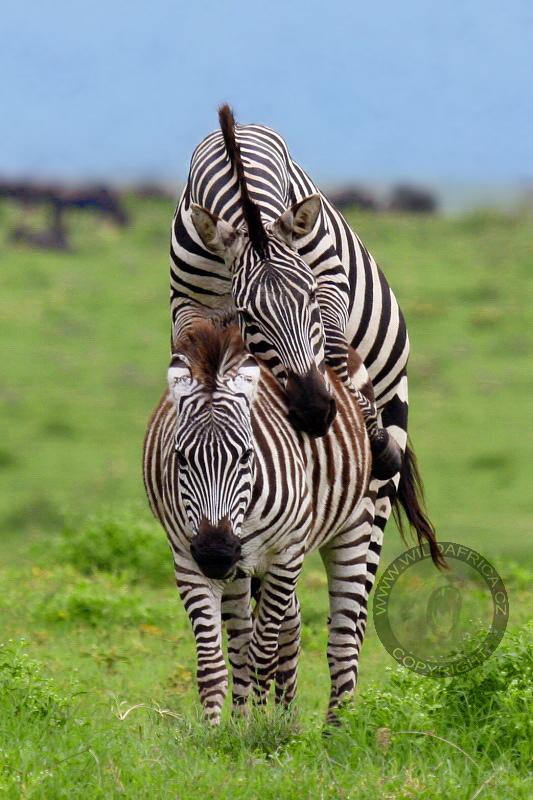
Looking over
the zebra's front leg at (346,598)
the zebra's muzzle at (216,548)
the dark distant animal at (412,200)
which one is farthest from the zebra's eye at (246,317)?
the dark distant animal at (412,200)

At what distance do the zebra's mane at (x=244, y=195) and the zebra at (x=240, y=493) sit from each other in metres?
0.36

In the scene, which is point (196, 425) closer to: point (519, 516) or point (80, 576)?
point (80, 576)

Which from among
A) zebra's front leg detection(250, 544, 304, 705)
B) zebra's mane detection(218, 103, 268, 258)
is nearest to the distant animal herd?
zebra's mane detection(218, 103, 268, 258)

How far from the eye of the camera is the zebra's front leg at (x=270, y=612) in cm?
541

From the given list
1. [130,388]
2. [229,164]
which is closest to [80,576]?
[229,164]

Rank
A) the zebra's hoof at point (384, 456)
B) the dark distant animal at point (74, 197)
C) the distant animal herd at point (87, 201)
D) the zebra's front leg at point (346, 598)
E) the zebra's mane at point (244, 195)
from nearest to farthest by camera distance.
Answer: the zebra's mane at point (244, 195), the zebra's front leg at point (346, 598), the zebra's hoof at point (384, 456), the distant animal herd at point (87, 201), the dark distant animal at point (74, 197)

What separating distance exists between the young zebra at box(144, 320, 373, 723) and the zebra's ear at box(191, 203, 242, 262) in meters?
0.32

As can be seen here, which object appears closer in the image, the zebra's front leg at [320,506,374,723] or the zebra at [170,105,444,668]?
the zebra at [170,105,444,668]

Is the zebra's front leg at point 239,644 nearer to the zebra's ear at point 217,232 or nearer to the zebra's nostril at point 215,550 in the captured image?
the zebra's nostril at point 215,550

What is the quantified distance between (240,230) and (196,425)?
0.93 meters

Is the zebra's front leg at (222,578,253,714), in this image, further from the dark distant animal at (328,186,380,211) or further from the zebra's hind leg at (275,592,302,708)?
the dark distant animal at (328,186,380,211)

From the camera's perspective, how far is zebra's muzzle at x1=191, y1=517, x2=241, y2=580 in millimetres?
4750

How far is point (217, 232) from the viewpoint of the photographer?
17.7 feet

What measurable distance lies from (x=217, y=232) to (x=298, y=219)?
0.34 metres
